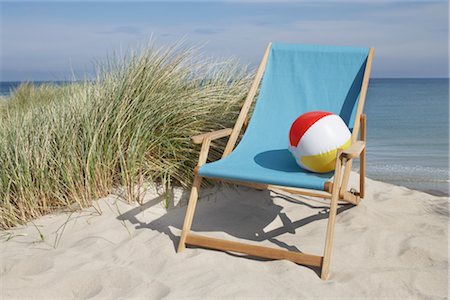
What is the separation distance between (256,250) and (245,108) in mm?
1227

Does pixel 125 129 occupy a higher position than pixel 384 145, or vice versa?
pixel 125 129

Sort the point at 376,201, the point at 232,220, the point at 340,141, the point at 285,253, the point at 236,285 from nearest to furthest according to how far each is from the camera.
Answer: the point at 236,285 < the point at 285,253 < the point at 340,141 < the point at 232,220 < the point at 376,201

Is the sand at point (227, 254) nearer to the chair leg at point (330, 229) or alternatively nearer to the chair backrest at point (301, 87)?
the chair leg at point (330, 229)

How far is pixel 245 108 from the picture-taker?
3.82m

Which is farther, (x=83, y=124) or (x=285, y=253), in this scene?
(x=83, y=124)

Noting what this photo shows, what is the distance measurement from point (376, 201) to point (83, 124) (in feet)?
Result: 7.23

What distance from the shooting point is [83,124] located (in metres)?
3.80

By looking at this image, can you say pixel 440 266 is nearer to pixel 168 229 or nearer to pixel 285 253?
pixel 285 253

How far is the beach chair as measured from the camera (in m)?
3.13

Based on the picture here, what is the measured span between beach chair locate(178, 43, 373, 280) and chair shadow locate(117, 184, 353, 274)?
0.16m

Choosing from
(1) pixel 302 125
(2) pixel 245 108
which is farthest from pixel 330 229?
(2) pixel 245 108

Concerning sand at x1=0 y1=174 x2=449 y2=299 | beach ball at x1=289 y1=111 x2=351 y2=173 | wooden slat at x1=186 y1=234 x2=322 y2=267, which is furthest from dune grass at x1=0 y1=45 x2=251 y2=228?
beach ball at x1=289 y1=111 x2=351 y2=173

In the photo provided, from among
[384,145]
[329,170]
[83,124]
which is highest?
[83,124]

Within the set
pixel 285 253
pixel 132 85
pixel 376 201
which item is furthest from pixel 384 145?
pixel 285 253
